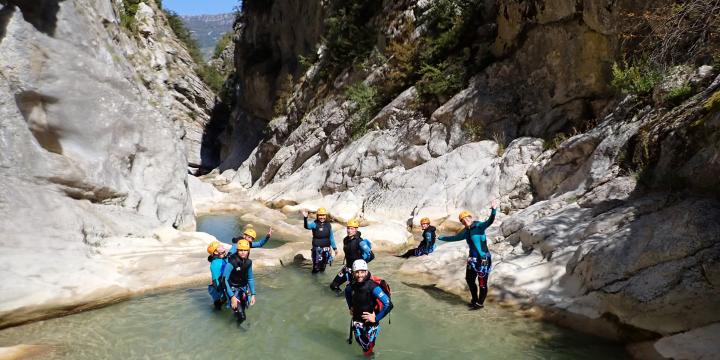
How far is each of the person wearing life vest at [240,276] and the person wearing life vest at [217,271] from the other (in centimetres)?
16

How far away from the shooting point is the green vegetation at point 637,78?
11219mm

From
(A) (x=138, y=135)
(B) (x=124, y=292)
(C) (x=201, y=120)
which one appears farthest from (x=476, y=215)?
(C) (x=201, y=120)

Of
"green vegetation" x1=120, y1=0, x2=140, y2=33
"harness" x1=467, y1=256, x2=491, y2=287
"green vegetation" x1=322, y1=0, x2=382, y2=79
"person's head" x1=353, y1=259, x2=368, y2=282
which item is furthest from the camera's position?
"green vegetation" x1=322, y1=0, x2=382, y2=79

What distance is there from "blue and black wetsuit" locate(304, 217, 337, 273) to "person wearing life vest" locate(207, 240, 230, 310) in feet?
9.32

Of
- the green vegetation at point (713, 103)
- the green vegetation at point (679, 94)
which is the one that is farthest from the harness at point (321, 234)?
the green vegetation at point (679, 94)

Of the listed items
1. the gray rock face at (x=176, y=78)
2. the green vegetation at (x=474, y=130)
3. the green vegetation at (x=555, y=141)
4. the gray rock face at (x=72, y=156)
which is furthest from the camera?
the gray rock face at (x=176, y=78)

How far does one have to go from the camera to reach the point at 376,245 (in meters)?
13.5

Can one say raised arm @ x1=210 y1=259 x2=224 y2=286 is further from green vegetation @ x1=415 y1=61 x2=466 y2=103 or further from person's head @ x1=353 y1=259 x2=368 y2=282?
green vegetation @ x1=415 y1=61 x2=466 y2=103

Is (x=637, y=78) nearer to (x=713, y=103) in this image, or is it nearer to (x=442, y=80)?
(x=713, y=103)

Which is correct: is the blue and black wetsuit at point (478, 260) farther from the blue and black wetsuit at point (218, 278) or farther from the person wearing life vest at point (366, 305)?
the blue and black wetsuit at point (218, 278)

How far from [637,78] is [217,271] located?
38.1 ft

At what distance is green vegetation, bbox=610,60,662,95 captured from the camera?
442 inches

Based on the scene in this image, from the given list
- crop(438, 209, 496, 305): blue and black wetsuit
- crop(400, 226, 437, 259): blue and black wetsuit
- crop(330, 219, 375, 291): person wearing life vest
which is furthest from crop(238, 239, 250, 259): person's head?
crop(400, 226, 437, 259): blue and black wetsuit

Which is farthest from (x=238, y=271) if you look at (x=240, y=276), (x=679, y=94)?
(x=679, y=94)
